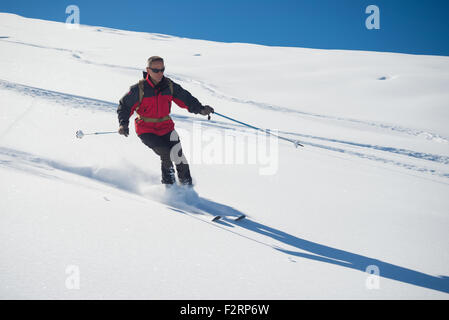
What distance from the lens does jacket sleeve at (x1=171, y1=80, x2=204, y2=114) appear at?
164 inches

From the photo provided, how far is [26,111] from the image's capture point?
249 inches

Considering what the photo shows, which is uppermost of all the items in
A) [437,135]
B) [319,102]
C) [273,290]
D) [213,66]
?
[213,66]

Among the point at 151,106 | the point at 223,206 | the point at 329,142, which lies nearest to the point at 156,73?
the point at 151,106

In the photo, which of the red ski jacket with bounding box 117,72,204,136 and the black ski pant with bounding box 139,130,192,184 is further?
the black ski pant with bounding box 139,130,192,184

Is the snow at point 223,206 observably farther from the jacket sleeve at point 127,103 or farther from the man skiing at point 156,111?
the jacket sleeve at point 127,103

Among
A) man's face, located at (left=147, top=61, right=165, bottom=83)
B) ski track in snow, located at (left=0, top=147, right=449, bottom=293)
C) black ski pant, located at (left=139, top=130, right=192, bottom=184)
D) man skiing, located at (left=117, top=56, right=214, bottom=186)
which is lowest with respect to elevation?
ski track in snow, located at (left=0, top=147, right=449, bottom=293)

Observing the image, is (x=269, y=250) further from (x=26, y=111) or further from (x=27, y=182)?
(x=26, y=111)

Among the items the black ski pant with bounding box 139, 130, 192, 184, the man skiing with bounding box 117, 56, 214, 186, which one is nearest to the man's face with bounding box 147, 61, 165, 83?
the man skiing with bounding box 117, 56, 214, 186

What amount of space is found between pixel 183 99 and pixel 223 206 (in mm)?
1594

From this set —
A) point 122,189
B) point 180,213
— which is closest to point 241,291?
point 180,213

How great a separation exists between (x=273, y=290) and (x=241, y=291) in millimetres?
214

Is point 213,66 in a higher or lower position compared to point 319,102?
higher

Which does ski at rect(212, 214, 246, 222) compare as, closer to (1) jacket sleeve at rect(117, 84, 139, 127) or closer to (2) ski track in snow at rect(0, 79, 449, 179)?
(1) jacket sleeve at rect(117, 84, 139, 127)

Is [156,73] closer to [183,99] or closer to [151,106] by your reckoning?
[151,106]
